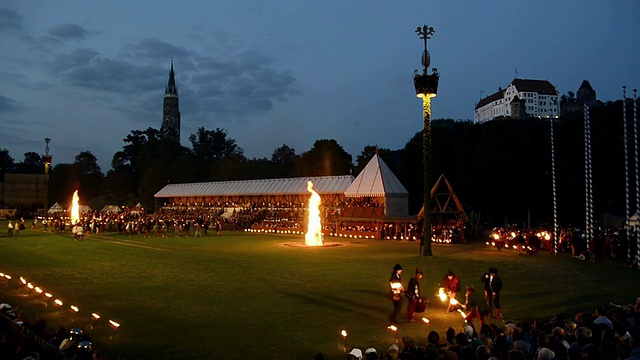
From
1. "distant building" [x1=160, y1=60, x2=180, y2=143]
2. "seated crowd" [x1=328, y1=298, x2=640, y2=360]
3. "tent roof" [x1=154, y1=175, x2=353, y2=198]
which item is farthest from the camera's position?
"distant building" [x1=160, y1=60, x2=180, y2=143]

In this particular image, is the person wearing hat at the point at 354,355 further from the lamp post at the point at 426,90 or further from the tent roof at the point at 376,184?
the tent roof at the point at 376,184

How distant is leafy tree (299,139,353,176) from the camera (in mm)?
70438

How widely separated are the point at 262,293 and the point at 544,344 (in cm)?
994

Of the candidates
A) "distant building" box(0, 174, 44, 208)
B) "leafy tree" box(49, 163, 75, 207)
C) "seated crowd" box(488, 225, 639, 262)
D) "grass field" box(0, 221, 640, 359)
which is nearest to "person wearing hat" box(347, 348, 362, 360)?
"grass field" box(0, 221, 640, 359)

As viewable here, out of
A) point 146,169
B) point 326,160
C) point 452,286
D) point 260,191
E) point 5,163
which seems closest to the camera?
point 452,286

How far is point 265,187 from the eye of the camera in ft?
190

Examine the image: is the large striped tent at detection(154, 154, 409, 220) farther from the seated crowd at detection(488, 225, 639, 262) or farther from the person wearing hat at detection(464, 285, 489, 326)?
the person wearing hat at detection(464, 285, 489, 326)

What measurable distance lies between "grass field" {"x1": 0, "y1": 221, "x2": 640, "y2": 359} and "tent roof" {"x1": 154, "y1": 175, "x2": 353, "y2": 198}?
22.6 meters

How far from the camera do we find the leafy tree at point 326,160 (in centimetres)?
7044

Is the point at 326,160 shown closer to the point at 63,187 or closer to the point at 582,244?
the point at 582,244

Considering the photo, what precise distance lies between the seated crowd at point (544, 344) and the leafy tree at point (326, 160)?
201ft

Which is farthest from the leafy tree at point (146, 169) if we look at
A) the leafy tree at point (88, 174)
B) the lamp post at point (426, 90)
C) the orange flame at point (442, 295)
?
the orange flame at point (442, 295)

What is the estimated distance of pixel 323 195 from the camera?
50906mm

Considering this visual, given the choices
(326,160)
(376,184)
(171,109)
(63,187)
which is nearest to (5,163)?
(63,187)
